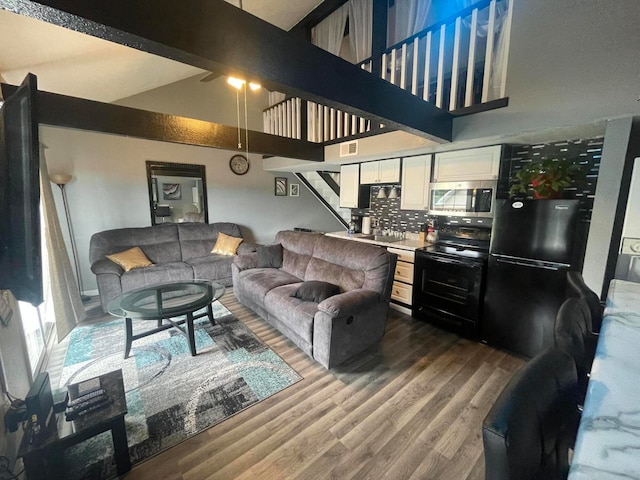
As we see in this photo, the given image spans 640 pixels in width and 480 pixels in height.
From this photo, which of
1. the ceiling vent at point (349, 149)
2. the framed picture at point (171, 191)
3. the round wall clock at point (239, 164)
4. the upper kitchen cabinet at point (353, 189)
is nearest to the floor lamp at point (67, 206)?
the framed picture at point (171, 191)

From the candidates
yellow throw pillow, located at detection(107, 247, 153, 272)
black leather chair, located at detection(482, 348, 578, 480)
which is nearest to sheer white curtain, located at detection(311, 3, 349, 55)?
yellow throw pillow, located at detection(107, 247, 153, 272)

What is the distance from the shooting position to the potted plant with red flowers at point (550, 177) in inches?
87.8

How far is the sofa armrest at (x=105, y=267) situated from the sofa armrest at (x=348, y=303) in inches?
116

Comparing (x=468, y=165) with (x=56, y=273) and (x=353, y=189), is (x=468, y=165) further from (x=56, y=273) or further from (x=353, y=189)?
(x=56, y=273)

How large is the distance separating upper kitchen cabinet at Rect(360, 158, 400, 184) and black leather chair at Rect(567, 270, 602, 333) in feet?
8.37

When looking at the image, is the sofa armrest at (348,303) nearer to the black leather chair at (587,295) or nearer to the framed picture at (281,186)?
the black leather chair at (587,295)

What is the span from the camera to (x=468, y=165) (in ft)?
9.61

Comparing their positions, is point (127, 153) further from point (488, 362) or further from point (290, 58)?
point (488, 362)

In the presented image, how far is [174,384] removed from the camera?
82.2 inches

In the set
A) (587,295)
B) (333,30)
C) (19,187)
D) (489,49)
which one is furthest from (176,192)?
(587,295)

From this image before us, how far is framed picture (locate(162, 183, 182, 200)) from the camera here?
178 inches

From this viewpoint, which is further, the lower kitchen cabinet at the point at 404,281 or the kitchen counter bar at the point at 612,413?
the lower kitchen cabinet at the point at 404,281

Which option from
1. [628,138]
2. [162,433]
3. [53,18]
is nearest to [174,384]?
[162,433]

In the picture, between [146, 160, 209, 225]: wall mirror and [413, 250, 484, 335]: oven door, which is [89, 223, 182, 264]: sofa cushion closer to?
[146, 160, 209, 225]: wall mirror
